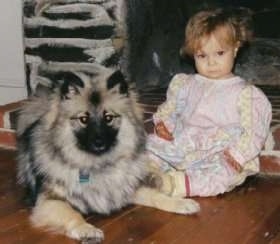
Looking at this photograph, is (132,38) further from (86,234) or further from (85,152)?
(86,234)

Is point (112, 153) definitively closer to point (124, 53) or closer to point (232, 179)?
point (232, 179)

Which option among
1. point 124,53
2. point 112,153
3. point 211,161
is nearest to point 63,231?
point 112,153

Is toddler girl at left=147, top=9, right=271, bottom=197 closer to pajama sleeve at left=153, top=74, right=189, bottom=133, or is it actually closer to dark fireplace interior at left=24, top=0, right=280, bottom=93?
pajama sleeve at left=153, top=74, right=189, bottom=133

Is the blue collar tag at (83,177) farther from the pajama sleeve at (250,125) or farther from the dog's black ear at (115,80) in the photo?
the pajama sleeve at (250,125)

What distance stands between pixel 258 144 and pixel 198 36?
1.49ft

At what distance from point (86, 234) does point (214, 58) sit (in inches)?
32.8

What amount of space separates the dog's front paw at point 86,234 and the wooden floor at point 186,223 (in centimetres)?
3

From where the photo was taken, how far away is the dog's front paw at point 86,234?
150 centimetres

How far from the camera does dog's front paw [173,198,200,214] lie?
1.72 m

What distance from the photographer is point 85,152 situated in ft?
5.50

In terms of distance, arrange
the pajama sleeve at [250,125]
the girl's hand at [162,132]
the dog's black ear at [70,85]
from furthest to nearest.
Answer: the girl's hand at [162,132] < the pajama sleeve at [250,125] < the dog's black ear at [70,85]

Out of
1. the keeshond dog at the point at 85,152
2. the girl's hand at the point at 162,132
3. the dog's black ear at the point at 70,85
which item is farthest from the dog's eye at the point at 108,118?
the girl's hand at the point at 162,132

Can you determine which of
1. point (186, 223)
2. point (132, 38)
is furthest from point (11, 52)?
point (186, 223)

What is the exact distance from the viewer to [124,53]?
2.49m
